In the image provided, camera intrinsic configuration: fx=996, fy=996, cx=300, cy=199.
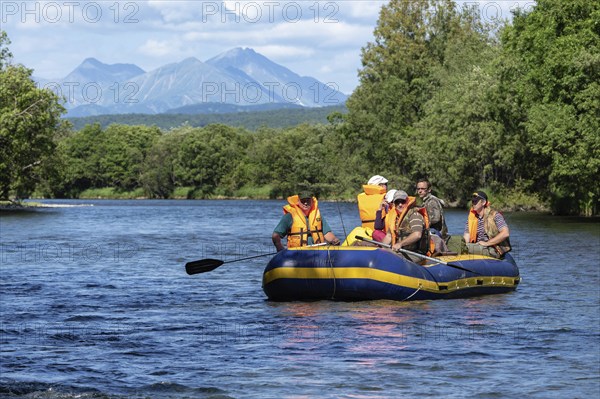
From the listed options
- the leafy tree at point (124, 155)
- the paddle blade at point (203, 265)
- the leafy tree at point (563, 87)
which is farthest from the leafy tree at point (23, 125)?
the leafy tree at point (124, 155)

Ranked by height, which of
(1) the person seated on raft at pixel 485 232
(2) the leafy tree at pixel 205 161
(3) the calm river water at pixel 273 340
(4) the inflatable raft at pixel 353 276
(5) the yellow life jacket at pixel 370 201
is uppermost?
(2) the leafy tree at pixel 205 161

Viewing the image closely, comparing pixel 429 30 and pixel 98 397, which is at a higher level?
pixel 429 30

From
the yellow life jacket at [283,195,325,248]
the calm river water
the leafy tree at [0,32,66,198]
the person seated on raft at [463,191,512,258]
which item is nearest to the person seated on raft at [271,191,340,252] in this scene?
the yellow life jacket at [283,195,325,248]

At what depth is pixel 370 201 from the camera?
17.4 metres

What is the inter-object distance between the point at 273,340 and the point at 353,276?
2.91 m

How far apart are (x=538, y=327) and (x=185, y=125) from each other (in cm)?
12474

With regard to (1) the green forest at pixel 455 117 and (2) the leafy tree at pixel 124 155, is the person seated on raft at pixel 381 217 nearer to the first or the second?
(1) the green forest at pixel 455 117

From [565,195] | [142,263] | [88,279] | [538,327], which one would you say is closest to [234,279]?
[88,279]

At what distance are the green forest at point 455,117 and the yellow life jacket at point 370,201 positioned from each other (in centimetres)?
2472

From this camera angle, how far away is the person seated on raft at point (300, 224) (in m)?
16.9

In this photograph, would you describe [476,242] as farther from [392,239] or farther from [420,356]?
[420,356]

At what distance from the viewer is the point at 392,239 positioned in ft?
54.1

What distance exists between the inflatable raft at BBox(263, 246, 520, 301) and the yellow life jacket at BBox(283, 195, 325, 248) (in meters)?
0.74

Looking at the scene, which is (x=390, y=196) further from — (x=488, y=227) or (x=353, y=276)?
(x=488, y=227)
